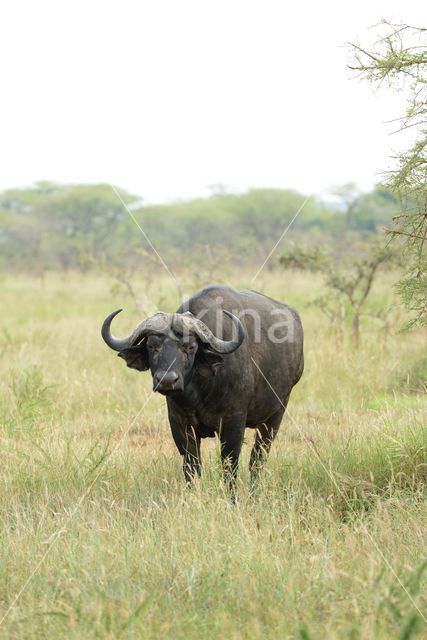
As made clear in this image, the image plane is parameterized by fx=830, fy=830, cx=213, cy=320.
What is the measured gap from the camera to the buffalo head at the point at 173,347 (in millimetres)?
4438

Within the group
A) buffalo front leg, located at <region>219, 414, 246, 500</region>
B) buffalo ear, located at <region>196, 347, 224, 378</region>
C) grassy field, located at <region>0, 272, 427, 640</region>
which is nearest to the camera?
grassy field, located at <region>0, 272, 427, 640</region>

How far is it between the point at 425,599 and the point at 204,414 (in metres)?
2.03

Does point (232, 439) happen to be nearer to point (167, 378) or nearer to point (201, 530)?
point (167, 378)

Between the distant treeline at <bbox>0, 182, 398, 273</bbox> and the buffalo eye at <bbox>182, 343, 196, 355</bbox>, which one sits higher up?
the distant treeline at <bbox>0, 182, 398, 273</bbox>

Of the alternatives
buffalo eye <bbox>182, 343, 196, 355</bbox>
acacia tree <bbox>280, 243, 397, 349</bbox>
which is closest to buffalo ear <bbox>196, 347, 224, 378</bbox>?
buffalo eye <bbox>182, 343, 196, 355</bbox>

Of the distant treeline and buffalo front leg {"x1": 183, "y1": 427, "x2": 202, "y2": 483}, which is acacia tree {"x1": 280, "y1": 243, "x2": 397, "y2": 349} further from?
the distant treeline

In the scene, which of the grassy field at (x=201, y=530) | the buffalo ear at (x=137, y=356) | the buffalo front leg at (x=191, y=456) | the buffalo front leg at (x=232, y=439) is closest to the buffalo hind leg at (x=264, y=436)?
the grassy field at (x=201, y=530)

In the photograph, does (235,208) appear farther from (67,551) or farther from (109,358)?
(67,551)

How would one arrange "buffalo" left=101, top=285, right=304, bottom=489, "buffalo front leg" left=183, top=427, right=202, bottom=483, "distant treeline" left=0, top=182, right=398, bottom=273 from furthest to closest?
"distant treeline" left=0, top=182, right=398, bottom=273 < "buffalo front leg" left=183, top=427, right=202, bottom=483 < "buffalo" left=101, top=285, right=304, bottom=489

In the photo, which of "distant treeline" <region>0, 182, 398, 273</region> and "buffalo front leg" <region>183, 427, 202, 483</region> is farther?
"distant treeline" <region>0, 182, 398, 273</region>

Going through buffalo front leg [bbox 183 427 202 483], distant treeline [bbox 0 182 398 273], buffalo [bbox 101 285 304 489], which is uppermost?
distant treeline [bbox 0 182 398 273]

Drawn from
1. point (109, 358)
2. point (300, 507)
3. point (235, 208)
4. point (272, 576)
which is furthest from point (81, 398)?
point (235, 208)

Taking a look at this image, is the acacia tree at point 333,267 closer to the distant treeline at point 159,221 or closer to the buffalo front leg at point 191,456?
the buffalo front leg at point 191,456

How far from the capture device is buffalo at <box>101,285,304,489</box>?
4.58 m
